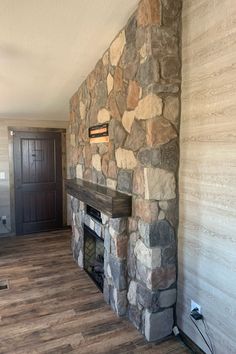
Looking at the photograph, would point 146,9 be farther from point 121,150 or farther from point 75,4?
point 121,150

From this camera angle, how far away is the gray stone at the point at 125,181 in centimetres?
240

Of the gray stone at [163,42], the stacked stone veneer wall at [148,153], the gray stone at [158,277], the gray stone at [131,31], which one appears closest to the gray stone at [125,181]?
the stacked stone veneer wall at [148,153]

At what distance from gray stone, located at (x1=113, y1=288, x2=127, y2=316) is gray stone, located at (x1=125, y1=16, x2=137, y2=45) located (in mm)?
2277

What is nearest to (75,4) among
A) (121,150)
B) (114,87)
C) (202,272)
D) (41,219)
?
(114,87)

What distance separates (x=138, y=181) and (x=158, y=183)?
0.65ft

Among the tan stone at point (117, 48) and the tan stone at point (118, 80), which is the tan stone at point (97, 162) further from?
Answer: the tan stone at point (117, 48)

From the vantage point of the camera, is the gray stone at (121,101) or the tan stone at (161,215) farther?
the gray stone at (121,101)

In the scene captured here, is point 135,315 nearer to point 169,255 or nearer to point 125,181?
point 169,255

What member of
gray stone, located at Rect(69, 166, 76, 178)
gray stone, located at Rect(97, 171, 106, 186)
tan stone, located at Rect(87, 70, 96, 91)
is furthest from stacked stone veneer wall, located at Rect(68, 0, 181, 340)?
gray stone, located at Rect(69, 166, 76, 178)

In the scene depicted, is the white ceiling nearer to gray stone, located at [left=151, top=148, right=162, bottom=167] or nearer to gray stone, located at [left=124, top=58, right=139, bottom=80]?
gray stone, located at [left=124, top=58, right=139, bottom=80]

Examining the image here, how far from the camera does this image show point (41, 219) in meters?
5.25

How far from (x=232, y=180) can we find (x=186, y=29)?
3.91 feet

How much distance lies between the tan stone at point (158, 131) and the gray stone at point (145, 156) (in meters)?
0.07

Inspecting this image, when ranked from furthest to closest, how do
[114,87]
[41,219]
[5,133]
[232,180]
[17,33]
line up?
[41,219]
[5,133]
[114,87]
[17,33]
[232,180]
